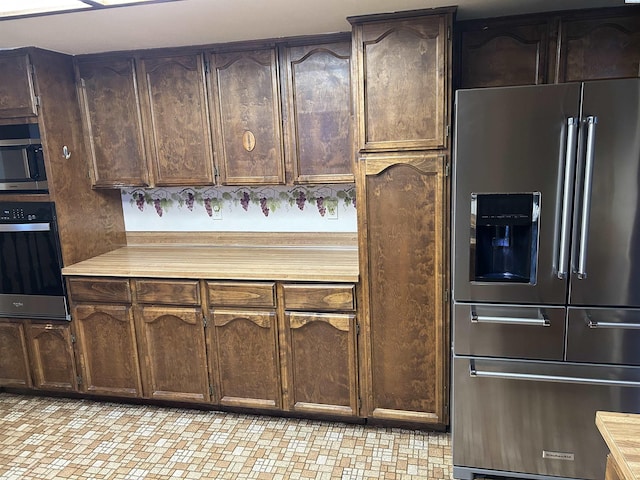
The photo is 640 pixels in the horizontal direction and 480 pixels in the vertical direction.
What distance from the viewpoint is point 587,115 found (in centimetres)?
183

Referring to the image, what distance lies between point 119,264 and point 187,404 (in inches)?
37.0

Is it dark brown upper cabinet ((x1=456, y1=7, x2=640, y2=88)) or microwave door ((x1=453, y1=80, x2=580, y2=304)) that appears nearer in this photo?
microwave door ((x1=453, y1=80, x2=580, y2=304))

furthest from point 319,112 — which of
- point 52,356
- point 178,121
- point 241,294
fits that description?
point 52,356

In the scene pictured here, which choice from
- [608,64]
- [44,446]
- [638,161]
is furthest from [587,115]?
[44,446]

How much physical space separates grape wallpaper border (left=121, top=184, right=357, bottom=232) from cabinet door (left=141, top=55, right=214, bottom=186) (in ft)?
0.97

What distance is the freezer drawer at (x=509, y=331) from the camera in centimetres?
202

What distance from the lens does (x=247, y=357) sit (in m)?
2.64

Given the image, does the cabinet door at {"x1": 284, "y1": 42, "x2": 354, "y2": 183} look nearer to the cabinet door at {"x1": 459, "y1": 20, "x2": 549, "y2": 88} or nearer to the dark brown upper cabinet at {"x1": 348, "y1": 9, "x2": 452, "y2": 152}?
the dark brown upper cabinet at {"x1": 348, "y1": 9, "x2": 452, "y2": 152}

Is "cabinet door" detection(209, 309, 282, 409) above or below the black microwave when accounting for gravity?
below

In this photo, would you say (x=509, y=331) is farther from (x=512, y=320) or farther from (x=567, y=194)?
(x=567, y=194)

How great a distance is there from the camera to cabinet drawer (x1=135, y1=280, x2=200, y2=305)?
2625 mm

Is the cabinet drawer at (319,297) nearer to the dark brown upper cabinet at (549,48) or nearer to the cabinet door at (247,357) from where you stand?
the cabinet door at (247,357)

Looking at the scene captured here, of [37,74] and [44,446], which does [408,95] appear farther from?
[44,446]

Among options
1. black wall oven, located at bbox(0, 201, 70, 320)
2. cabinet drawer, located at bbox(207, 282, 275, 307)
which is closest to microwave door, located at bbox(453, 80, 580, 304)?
cabinet drawer, located at bbox(207, 282, 275, 307)
